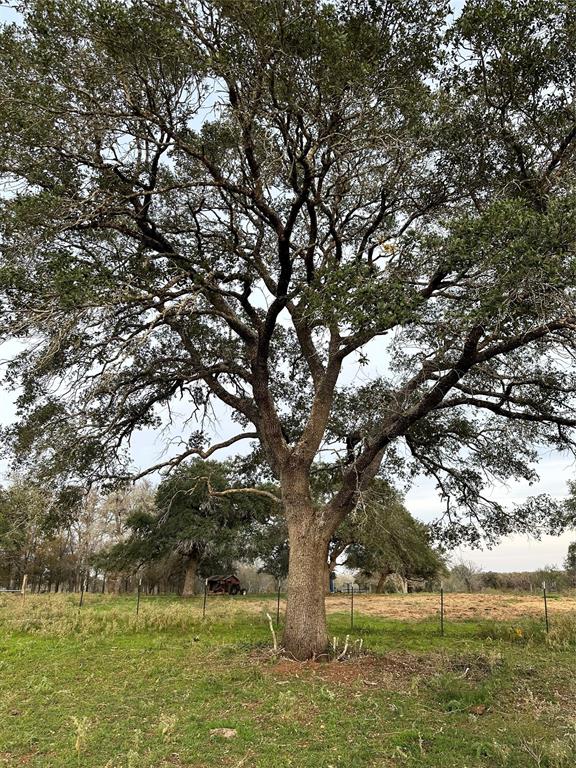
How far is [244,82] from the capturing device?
7.07 m

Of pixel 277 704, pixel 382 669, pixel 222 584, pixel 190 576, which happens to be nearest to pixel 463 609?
pixel 382 669

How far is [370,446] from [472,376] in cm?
246

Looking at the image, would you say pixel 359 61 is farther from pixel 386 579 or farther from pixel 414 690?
pixel 386 579

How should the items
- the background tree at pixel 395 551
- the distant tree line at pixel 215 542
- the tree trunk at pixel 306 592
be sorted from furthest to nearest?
the distant tree line at pixel 215 542 < the background tree at pixel 395 551 < the tree trunk at pixel 306 592

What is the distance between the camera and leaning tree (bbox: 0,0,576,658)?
6406 millimetres

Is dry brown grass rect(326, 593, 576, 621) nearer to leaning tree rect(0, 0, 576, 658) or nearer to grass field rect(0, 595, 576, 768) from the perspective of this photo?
grass field rect(0, 595, 576, 768)

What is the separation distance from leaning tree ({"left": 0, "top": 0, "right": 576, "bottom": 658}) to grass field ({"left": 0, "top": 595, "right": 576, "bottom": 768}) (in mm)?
1616

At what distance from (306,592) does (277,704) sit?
236cm

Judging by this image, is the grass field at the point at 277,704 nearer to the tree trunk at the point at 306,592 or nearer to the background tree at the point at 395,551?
the tree trunk at the point at 306,592

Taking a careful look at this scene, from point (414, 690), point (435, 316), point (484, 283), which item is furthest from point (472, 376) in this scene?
point (414, 690)

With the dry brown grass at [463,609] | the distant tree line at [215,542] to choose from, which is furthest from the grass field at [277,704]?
the distant tree line at [215,542]

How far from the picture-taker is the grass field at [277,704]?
482 centimetres

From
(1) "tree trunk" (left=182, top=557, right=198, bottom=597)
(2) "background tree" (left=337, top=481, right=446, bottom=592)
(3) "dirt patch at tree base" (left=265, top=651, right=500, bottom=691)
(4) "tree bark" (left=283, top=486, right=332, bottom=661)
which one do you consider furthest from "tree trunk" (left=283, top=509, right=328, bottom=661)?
(1) "tree trunk" (left=182, top=557, right=198, bottom=597)

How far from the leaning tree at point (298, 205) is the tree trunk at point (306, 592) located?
0.11ft
